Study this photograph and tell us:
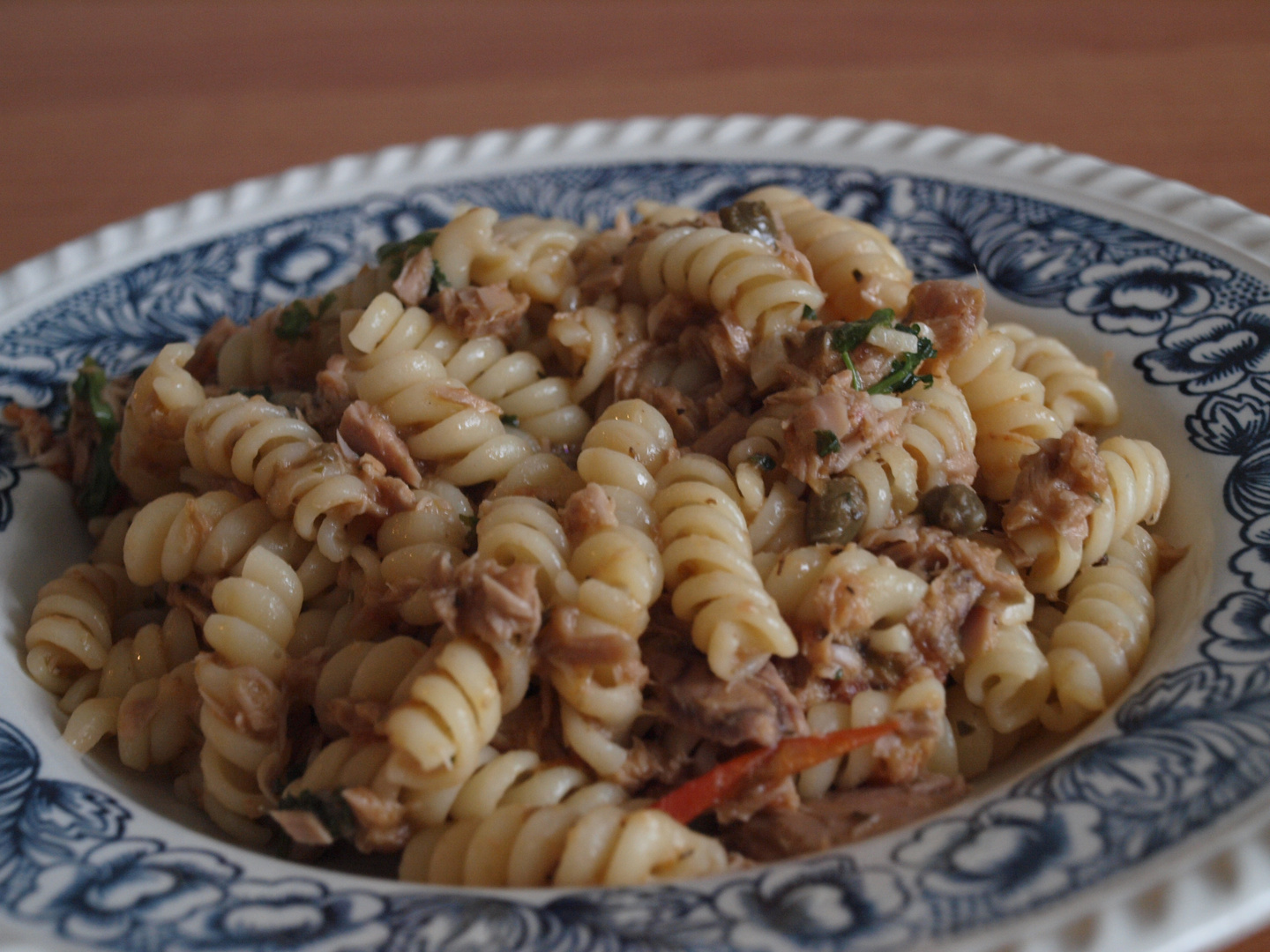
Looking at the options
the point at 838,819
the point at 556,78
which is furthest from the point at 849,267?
the point at 556,78

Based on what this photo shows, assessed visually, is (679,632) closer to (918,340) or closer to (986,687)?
(986,687)

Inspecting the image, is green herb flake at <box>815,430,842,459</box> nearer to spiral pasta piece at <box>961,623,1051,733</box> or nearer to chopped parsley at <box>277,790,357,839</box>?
spiral pasta piece at <box>961,623,1051,733</box>

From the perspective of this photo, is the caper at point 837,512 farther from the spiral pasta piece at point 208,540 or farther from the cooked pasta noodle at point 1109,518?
the spiral pasta piece at point 208,540

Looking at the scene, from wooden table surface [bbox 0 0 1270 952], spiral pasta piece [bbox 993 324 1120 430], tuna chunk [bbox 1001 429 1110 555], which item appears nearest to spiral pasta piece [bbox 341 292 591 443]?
tuna chunk [bbox 1001 429 1110 555]

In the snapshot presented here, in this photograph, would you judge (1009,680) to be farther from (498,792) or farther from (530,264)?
(530,264)

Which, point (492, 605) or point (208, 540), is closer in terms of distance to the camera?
point (492, 605)

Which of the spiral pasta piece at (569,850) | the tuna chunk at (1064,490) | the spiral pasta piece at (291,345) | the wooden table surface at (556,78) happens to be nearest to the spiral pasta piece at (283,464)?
the spiral pasta piece at (291,345)
